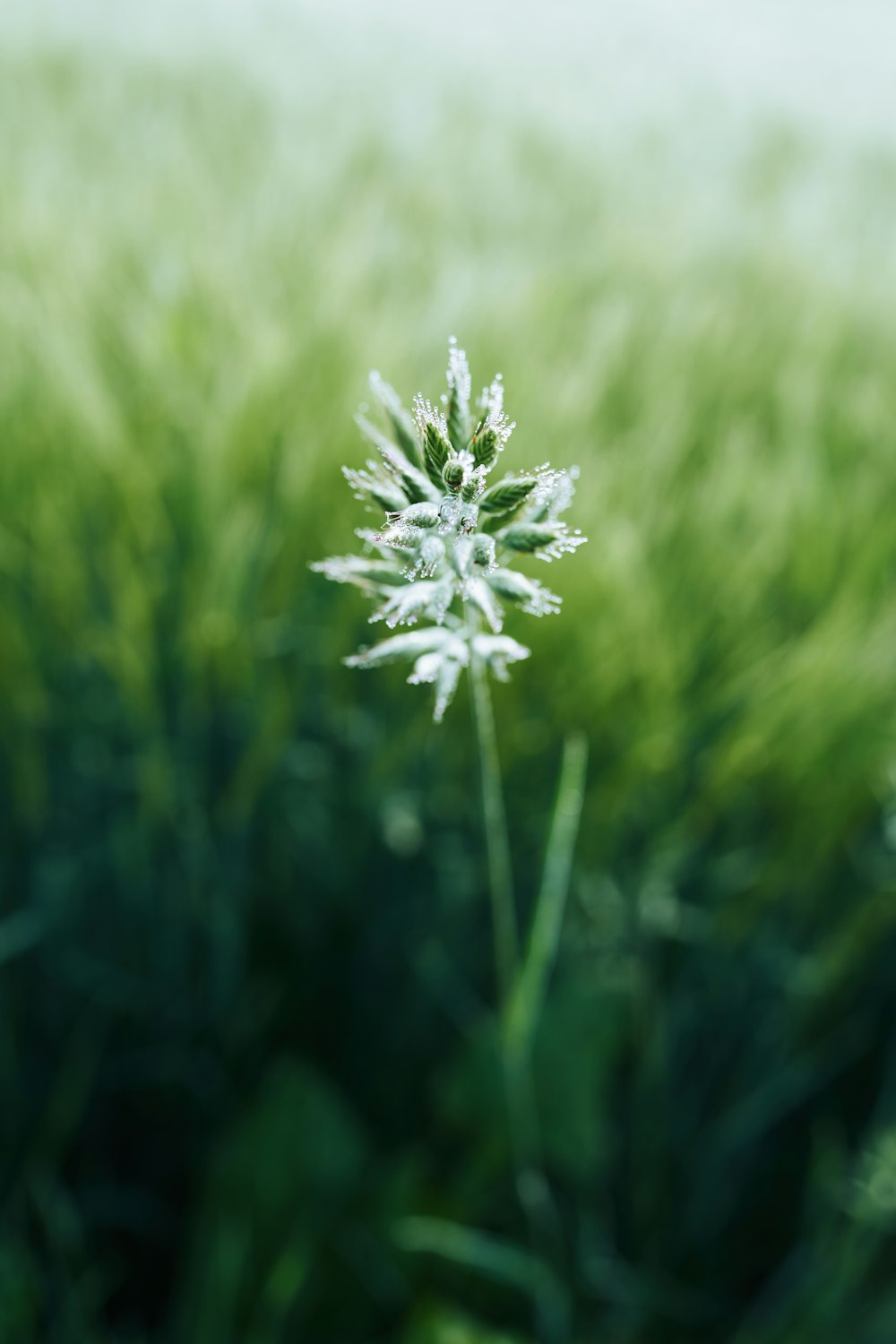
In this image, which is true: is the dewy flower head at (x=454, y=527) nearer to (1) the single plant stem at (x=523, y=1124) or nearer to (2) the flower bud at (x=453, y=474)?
(2) the flower bud at (x=453, y=474)

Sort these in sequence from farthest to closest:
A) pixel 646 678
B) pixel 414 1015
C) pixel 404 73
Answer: pixel 404 73, pixel 414 1015, pixel 646 678

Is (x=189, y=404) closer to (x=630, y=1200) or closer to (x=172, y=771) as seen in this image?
(x=172, y=771)

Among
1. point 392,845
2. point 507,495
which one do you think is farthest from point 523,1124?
point 507,495

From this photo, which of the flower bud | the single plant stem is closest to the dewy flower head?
the flower bud

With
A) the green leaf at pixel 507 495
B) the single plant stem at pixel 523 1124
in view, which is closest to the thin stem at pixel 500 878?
the single plant stem at pixel 523 1124

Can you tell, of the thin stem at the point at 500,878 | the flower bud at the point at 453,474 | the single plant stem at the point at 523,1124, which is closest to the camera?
the flower bud at the point at 453,474

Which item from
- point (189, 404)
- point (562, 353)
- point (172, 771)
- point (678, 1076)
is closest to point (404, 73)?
point (562, 353)

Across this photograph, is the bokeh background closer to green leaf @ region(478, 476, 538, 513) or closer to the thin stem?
the thin stem
